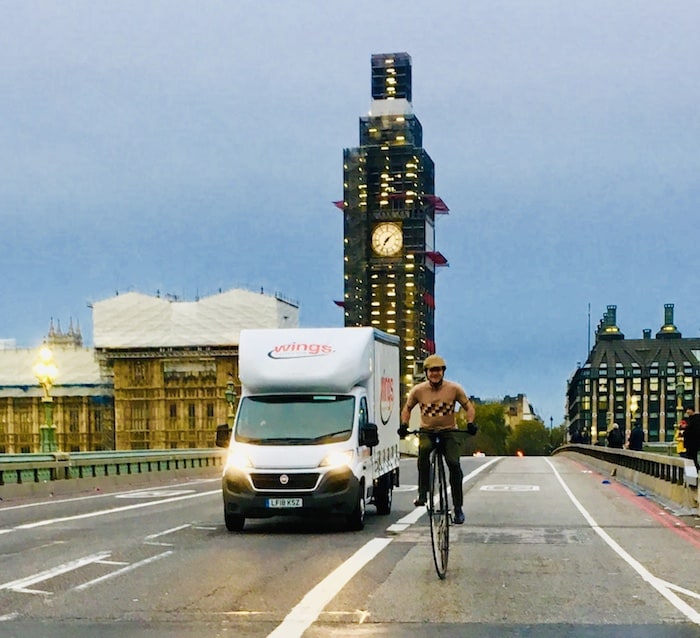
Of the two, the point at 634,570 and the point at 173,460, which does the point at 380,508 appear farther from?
the point at 173,460

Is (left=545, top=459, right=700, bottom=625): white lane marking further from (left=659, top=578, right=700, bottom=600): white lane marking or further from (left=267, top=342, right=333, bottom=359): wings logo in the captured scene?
(left=267, top=342, right=333, bottom=359): wings logo

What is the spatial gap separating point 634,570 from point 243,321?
122084 mm

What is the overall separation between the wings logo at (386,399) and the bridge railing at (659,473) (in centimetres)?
569

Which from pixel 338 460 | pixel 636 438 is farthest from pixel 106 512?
pixel 636 438

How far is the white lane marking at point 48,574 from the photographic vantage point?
10.4m

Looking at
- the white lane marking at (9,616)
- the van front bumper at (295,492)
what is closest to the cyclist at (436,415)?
the van front bumper at (295,492)

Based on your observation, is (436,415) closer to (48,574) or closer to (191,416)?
(48,574)

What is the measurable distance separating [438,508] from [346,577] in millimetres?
1166

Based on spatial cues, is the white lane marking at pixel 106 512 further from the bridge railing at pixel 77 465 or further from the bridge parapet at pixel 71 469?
the bridge railing at pixel 77 465

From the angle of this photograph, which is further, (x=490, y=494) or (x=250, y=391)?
(x=490, y=494)

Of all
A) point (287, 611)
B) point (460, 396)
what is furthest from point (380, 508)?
point (287, 611)

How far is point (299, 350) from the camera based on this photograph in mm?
16812

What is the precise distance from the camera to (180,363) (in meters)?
136

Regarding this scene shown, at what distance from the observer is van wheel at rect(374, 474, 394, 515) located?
61.1 feet
